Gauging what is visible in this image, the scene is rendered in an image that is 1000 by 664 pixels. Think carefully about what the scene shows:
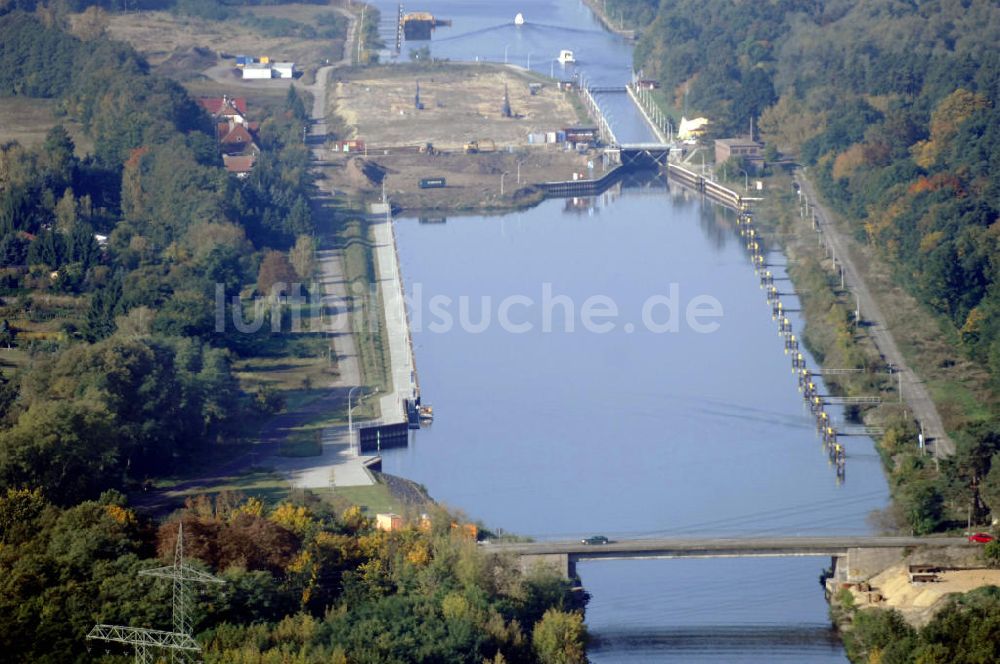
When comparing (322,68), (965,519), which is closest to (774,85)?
(322,68)

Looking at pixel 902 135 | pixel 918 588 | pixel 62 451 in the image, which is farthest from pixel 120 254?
pixel 918 588

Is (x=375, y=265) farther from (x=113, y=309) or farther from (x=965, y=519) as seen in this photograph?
(x=965, y=519)

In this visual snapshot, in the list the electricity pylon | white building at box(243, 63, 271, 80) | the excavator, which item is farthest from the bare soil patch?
the electricity pylon

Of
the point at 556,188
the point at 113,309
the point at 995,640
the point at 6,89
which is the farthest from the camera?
the point at 6,89

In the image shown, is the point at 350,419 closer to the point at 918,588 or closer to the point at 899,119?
the point at 918,588

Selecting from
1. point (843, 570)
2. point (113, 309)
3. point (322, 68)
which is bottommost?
point (843, 570)

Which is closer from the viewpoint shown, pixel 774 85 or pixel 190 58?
pixel 774 85

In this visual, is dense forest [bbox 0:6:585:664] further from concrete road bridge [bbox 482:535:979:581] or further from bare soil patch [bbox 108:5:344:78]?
bare soil patch [bbox 108:5:344:78]

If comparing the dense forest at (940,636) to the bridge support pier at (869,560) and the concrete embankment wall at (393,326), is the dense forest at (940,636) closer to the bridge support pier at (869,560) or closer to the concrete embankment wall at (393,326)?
the bridge support pier at (869,560)
